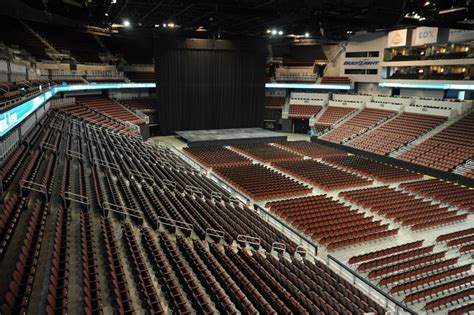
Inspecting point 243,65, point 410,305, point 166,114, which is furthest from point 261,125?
point 410,305

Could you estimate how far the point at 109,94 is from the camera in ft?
111

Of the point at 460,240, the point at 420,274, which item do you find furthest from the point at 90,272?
the point at 460,240

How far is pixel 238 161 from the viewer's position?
25.4m

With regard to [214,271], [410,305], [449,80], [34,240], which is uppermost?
[449,80]

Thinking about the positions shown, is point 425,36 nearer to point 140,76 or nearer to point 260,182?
point 260,182

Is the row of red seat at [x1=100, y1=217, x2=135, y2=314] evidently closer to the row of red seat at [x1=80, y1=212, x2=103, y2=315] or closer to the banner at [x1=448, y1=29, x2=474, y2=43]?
the row of red seat at [x1=80, y1=212, x2=103, y2=315]

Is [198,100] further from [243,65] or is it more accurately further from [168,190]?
[168,190]

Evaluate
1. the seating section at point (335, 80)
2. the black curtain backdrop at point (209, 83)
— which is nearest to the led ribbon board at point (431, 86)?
the seating section at point (335, 80)

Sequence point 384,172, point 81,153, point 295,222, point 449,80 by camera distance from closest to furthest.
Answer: point 295,222
point 81,153
point 384,172
point 449,80

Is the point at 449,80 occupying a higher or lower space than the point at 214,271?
higher

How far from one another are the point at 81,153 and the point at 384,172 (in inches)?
774

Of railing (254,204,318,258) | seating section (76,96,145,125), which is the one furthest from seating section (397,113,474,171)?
seating section (76,96,145,125)

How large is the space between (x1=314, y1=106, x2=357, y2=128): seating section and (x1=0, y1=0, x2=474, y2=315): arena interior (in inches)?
10.4

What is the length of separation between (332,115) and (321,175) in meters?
16.8
